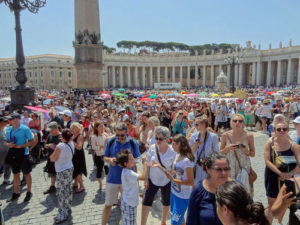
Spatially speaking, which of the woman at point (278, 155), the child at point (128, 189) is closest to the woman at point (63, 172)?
the child at point (128, 189)

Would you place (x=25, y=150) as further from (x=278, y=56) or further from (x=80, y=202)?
(x=278, y=56)

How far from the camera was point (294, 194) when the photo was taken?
→ 83.7 inches

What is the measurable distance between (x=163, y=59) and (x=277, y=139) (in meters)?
71.7

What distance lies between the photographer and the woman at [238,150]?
341 centimetres

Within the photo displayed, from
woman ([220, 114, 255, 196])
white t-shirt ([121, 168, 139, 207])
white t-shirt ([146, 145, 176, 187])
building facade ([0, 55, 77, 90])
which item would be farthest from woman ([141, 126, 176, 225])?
building facade ([0, 55, 77, 90])

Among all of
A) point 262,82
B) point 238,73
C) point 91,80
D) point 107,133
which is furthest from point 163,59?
point 107,133

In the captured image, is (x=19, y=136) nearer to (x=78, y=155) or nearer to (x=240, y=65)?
(x=78, y=155)

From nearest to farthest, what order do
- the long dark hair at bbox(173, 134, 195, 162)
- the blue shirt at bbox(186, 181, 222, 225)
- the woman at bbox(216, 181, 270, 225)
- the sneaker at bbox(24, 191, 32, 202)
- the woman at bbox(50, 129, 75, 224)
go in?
the woman at bbox(216, 181, 270, 225) < the blue shirt at bbox(186, 181, 222, 225) < the long dark hair at bbox(173, 134, 195, 162) < the woman at bbox(50, 129, 75, 224) < the sneaker at bbox(24, 191, 32, 202)

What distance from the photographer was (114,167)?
3.60 m

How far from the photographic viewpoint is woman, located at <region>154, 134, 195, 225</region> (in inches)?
122

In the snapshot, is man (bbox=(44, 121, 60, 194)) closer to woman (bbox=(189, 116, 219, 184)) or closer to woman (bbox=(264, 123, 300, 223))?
woman (bbox=(189, 116, 219, 184))

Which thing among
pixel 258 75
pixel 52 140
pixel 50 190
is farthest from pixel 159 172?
pixel 258 75

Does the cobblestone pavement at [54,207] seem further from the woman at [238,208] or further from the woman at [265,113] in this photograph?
the woman at [265,113]

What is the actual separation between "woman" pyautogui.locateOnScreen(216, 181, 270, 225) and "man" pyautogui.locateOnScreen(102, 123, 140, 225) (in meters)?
2.16
